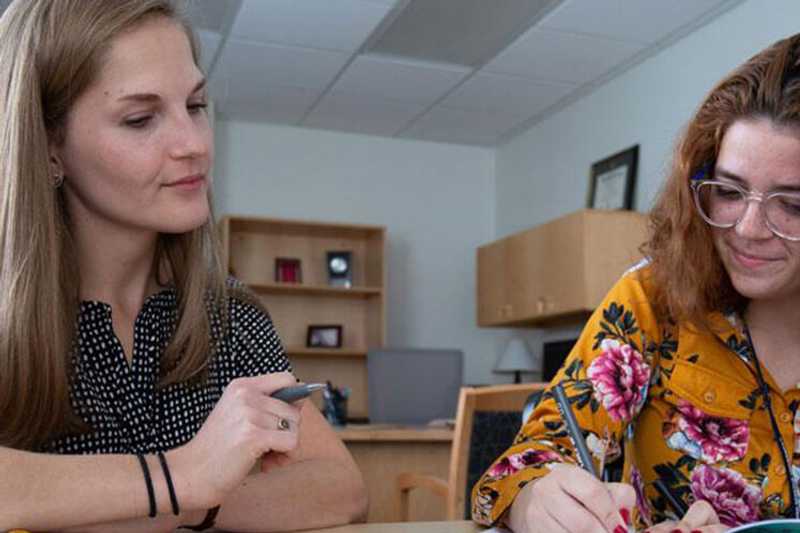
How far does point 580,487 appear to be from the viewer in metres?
0.92

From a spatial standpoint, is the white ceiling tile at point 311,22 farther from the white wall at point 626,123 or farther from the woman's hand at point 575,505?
the woman's hand at point 575,505

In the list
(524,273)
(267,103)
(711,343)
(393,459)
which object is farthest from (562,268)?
(711,343)

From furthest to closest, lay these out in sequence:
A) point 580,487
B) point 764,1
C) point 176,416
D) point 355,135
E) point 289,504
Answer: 1. point 355,135
2. point 764,1
3. point 176,416
4. point 289,504
5. point 580,487

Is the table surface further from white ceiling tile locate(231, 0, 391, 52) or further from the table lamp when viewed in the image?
the table lamp

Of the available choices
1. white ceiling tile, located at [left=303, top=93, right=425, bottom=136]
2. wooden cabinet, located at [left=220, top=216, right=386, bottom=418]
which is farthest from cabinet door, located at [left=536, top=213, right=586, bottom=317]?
white ceiling tile, located at [left=303, top=93, right=425, bottom=136]

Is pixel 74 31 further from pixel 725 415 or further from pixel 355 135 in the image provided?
pixel 355 135

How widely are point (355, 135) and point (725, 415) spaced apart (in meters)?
5.30

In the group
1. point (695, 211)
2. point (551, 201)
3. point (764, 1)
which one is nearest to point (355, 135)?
point (551, 201)

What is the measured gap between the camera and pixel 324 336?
5.88 meters

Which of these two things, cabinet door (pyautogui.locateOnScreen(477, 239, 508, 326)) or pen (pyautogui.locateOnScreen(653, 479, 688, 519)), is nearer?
pen (pyautogui.locateOnScreen(653, 479, 688, 519))

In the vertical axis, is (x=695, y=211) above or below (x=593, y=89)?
below

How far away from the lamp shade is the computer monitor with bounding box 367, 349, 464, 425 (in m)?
0.69

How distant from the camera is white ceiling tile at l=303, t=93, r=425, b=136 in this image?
5578 millimetres

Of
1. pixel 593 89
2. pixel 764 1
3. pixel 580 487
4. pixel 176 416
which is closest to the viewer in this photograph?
Answer: pixel 580 487
